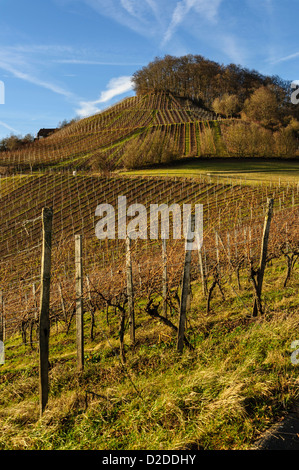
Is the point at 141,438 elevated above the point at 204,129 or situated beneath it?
situated beneath

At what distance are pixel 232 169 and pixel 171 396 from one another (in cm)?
4629

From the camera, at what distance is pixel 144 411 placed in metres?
3.42

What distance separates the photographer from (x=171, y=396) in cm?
344

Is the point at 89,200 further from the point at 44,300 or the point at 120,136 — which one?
the point at 120,136

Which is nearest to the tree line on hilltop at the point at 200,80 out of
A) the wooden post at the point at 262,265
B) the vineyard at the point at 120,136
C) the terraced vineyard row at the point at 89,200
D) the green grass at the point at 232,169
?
the vineyard at the point at 120,136

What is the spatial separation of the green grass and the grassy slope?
35.5 metres

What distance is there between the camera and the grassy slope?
120 inches

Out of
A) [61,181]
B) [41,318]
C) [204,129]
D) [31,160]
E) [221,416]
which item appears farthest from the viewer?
[204,129]

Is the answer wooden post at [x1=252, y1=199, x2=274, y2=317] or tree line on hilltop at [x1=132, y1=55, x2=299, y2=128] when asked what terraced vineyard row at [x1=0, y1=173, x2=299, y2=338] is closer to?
wooden post at [x1=252, y1=199, x2=274, y2=317]

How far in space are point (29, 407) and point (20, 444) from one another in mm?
759

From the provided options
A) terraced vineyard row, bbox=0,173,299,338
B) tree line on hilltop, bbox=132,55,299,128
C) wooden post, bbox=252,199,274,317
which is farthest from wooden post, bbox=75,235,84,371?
tree line on hilltop, bbox=132,55,299,128

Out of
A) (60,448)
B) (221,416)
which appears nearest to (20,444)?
(60,448)

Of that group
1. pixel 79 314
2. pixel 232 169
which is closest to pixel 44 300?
pixel 79 314
